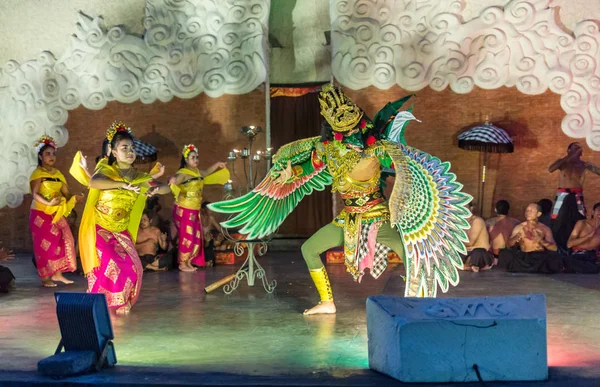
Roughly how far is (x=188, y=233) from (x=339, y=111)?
4.20 m

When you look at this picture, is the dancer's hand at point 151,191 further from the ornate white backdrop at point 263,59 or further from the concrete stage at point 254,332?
the ornate white backdrop at point 263,59

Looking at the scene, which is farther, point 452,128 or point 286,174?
point 452,128

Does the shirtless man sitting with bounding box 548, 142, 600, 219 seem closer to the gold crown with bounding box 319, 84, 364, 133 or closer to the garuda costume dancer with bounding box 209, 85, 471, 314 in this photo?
the garuda costume dancer with bounding box 209, 85, 471, 314

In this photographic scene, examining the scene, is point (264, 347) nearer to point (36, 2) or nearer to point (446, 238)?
A: point (446, 238)

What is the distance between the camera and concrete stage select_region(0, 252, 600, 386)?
4.64m

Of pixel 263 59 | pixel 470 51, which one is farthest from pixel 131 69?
pixel 470 51

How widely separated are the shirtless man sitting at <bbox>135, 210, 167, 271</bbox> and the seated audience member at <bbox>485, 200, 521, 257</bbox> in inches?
157

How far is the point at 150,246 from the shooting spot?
988cm

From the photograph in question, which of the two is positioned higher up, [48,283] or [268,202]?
[268,202]

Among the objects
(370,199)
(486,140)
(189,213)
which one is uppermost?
(486,140)

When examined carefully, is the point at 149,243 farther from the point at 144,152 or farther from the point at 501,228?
the point at 501,228

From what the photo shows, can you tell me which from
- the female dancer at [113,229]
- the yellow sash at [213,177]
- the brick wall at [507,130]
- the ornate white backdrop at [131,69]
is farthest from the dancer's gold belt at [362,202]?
the ornate white backdrop at [131,69]

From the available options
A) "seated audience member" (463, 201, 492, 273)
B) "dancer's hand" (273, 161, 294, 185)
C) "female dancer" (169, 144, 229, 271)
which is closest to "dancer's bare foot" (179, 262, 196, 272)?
"female dancer" (169, 144, 229, 271)

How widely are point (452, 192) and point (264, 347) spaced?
168cm
